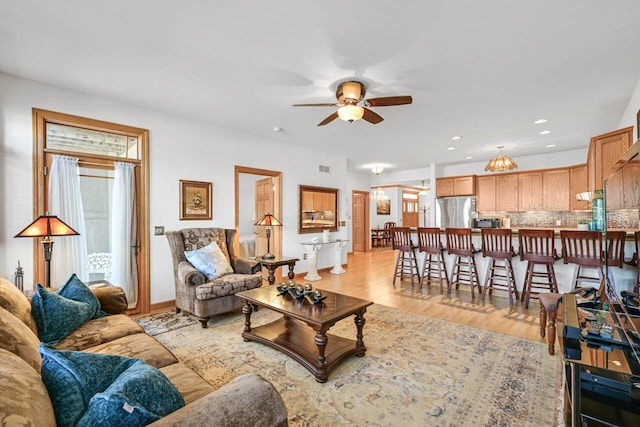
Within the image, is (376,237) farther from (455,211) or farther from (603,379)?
(603,379)

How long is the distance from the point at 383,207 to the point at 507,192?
4748mm

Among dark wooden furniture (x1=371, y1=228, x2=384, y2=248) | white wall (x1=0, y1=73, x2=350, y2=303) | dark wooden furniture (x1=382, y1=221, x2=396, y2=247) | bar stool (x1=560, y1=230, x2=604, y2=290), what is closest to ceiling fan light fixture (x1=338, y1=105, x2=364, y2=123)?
white wall (x1=0, y1=73, x2=350, y2=303)

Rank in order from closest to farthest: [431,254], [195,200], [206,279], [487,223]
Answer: [206,279], [195,200], [431,254], [487,223]

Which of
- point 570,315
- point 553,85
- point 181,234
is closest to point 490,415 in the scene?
point 570,315

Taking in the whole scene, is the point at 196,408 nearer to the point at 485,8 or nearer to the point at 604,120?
the point at 485,8

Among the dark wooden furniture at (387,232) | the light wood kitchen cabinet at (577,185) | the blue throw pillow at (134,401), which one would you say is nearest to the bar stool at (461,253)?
the light wood kitchen cabinet at (577,185)

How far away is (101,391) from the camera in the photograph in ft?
3.02

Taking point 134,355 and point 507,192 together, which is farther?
point 507,192

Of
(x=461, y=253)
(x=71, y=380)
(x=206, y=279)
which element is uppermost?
(x=71, y=380)

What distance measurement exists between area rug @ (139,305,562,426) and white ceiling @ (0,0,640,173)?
2.59m

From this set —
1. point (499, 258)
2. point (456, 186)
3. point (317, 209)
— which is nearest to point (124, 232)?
point (317, 209)

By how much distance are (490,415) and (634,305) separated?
3.29ft

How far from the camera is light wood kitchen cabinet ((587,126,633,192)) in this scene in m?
3.26

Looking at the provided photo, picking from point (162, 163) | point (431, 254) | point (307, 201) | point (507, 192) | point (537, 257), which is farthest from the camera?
point (507, 192)
